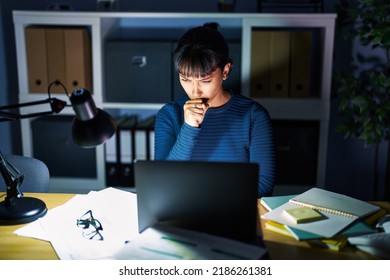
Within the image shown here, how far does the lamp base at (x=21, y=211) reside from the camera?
1.28m

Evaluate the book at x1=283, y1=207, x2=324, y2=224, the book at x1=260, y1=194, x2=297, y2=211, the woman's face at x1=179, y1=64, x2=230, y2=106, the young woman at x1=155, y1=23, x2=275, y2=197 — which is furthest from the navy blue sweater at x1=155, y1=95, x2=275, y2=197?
the book at x1=283, y1=207, x2=324, y2=224

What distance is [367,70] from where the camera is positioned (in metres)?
2.68

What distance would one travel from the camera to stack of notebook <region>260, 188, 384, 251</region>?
44.4 inches

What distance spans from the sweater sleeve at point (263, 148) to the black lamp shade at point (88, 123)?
1.86 feet

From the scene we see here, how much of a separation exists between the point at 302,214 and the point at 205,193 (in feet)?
1.00

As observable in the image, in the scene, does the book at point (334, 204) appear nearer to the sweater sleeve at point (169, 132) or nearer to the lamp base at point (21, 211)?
the sweater sleeve at point (169, 132)

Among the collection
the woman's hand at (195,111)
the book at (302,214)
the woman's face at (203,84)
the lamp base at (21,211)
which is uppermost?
the woman's face at (203,84)

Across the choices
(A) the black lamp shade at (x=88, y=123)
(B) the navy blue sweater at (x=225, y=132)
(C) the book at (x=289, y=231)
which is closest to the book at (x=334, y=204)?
(C) the book at (x=289, y=231)

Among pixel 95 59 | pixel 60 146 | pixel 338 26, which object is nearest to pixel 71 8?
pixel 95 59

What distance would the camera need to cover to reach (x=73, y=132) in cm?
113

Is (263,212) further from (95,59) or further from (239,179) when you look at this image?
(95,59)

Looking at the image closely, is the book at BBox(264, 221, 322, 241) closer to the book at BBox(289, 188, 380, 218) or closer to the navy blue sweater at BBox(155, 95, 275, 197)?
the book at BBox(289, 188, 380, 218)

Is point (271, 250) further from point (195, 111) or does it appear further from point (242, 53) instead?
point (242, 53)
